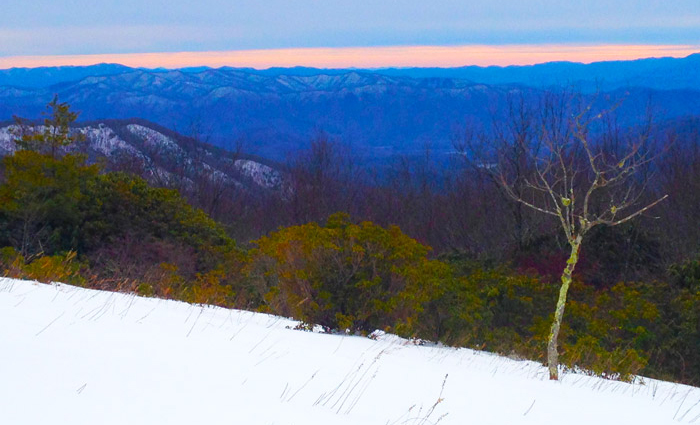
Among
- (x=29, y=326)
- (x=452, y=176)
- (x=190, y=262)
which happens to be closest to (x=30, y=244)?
(x=190, y=262)

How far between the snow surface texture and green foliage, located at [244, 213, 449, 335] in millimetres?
1222

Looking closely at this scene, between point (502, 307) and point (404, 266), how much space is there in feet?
10.7

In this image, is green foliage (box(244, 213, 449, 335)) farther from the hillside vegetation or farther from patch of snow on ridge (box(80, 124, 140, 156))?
patch of snow on ridge (box(80, 124, 140, 156))

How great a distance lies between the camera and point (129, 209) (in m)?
17.6

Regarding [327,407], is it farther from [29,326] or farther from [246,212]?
[246,212]

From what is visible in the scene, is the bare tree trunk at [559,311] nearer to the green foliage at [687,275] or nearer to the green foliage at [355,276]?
the green foliage at [355,276]

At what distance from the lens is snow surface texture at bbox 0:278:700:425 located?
3629 mm

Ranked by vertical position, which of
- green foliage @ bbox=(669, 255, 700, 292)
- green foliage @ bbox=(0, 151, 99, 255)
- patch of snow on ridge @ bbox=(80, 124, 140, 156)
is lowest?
patch of snow on ridge @ bbox=(80, 124, 140, 156)

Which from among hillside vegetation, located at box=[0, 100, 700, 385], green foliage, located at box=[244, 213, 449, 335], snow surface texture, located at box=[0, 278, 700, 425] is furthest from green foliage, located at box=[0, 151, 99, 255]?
snow surface texture, located at box=[0, 278, 700, 425]

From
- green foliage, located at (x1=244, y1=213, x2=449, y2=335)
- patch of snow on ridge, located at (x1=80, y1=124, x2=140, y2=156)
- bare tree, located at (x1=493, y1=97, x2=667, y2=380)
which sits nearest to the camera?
bare tree, located at (x1=493, y1=97, x2=667, y2=380)

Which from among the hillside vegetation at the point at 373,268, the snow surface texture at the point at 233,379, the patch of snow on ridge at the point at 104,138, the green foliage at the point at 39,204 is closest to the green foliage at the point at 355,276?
the hillside vegetation at the point at 373,268

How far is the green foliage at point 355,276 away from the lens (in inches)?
368

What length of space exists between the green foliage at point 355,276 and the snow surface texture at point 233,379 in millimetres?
1222

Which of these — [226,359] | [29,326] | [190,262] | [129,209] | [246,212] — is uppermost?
[29,326]
